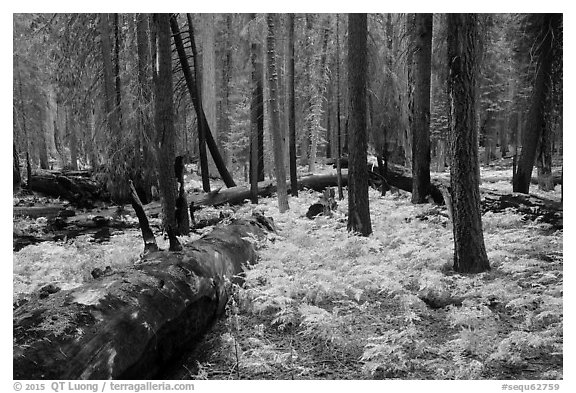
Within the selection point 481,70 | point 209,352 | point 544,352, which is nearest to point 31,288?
point 209,352

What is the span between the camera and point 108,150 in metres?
8.44

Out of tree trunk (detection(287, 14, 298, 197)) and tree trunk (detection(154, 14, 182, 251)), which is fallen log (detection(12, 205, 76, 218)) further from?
tree trunk (detection(287, 14, 298, 197))

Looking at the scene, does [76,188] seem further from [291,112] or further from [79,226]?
[291,112]

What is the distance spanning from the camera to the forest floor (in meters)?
3.47

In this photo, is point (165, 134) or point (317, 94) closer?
point (165, 134)

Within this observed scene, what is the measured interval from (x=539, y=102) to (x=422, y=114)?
8.41ft

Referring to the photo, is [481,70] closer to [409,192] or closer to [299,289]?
[409,192]

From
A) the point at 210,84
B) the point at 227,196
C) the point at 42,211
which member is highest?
the point at 210,84

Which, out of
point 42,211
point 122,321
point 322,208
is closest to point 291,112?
A: point 322,208

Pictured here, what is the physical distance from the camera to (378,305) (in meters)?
4.58

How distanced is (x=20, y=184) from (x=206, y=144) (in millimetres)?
5146

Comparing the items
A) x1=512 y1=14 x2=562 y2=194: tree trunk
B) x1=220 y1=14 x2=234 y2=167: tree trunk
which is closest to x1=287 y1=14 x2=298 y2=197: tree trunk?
x1=220 y1=14 x2=234 y2=167: tree trunk

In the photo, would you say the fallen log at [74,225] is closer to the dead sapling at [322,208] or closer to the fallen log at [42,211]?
the fallen log at [42,211]

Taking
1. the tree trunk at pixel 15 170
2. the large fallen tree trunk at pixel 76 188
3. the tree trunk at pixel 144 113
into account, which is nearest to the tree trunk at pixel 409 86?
the tree trunk at pixel 144 113
